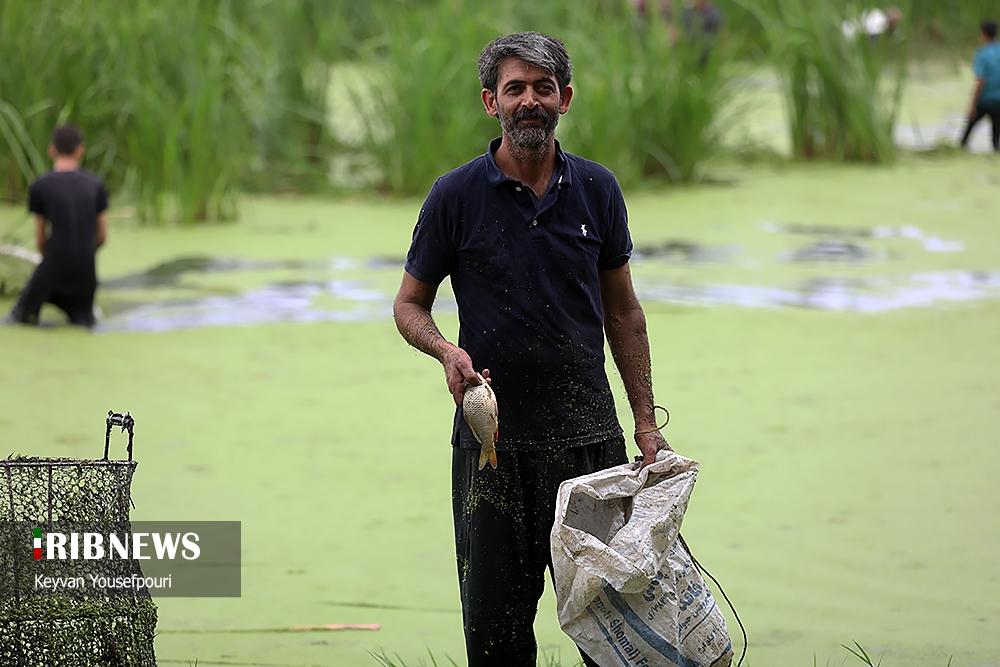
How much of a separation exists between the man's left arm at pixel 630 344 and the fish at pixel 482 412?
33 cm

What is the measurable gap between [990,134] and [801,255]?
4858 mm

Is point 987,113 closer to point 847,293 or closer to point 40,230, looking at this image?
point 847,293

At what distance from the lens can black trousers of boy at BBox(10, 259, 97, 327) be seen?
653 cm

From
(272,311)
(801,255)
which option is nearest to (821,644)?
(272,311)

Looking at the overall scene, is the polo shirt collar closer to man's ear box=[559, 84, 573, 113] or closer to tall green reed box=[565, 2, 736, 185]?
man's ear box=[559, 84, 573, 113]

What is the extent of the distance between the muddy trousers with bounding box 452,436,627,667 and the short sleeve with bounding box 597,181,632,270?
0.98 ft

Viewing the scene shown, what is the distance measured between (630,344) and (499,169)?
380 mm

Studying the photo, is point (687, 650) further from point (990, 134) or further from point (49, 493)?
point (990, 134)

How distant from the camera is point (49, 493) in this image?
2504mm

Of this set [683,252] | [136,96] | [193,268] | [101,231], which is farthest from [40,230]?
[683,252]

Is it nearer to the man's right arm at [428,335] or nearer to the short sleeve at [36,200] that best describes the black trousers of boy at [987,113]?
the short sleeve at [36,200]

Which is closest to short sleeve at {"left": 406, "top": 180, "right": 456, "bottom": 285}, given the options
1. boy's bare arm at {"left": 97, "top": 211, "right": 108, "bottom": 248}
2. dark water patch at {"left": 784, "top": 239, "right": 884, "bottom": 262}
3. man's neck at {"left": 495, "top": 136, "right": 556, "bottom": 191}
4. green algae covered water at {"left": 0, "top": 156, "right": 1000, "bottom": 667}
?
man's neck at {"left": 495, "top": 136, "right": 556, "bottom": 191}

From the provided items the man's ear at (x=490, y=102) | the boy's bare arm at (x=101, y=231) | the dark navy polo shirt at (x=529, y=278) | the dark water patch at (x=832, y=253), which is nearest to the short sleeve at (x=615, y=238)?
the dark navy polo shirt at (x=529, y=278)

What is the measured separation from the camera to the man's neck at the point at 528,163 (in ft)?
8.70
